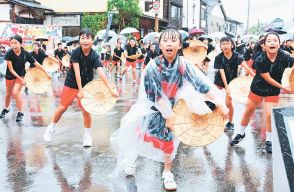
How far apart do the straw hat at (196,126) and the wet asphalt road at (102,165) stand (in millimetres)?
692

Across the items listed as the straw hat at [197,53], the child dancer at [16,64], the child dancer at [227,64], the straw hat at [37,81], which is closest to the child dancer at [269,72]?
the child dancer at [227,64]

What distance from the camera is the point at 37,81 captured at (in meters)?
9.32

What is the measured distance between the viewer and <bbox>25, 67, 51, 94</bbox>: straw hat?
9188 millimetres

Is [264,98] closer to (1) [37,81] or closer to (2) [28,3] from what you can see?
(1) [37,81]

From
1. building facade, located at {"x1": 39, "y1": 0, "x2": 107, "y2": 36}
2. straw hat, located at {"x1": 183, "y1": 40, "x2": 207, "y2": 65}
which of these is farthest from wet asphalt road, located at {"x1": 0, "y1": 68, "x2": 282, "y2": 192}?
building facade, located at {"x1": 39, "y1": 0, "x2": 107, "y2": 36}

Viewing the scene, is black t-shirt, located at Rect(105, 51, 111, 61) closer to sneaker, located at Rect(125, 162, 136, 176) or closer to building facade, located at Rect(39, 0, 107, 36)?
building facade, located at Rect(39, 0, 107, 36)

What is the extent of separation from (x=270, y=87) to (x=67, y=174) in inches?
118

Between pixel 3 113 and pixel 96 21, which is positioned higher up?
pixel 96 21

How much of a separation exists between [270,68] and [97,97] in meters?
2.41

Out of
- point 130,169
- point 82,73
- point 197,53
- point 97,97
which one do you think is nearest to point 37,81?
point 82,73

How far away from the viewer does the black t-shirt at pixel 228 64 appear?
25.4ft

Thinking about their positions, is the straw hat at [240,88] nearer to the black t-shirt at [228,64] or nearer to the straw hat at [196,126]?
the black t-shirt at [228,64]

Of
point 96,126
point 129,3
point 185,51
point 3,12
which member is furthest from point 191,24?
point 96,126

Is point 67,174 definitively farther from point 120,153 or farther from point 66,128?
point 66,128
